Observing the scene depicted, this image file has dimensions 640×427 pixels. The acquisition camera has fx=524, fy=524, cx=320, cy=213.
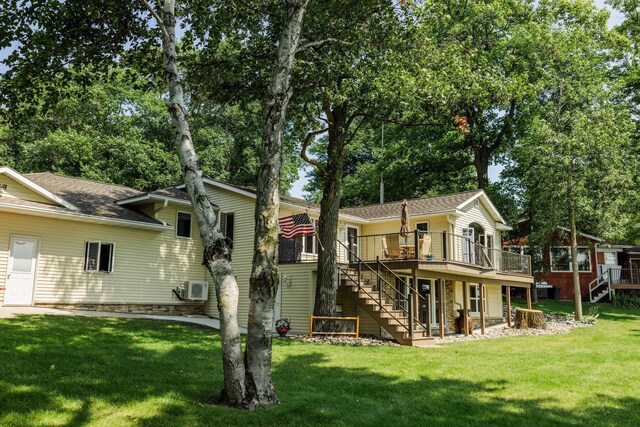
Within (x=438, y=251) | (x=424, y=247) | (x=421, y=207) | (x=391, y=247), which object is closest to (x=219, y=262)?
(x=424, y=247)

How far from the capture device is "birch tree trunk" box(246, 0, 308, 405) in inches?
251

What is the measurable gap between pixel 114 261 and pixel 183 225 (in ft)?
10.8

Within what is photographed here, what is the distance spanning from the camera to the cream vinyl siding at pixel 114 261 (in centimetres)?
1612

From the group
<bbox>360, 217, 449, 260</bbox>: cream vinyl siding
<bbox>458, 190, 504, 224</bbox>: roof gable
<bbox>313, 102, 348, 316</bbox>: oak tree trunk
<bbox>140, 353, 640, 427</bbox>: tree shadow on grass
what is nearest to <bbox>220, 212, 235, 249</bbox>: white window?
<bbox>360, 217, 449, 260</bbox>: cream vinyl siding

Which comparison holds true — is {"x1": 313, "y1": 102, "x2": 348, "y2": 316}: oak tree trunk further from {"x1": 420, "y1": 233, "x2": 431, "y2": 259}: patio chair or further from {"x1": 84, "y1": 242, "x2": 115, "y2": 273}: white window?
{"x1": 84, "y1": 242, "x2": 115, "y2": 273}: white window

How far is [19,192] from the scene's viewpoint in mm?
15836

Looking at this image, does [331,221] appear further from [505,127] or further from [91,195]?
[505,127]

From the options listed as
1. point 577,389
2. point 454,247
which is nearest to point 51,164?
point 454,247

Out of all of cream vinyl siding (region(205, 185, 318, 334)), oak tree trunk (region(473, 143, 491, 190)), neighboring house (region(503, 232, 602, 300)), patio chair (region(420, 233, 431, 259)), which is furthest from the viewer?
neighboring house (region(503, 232, 602, 300))

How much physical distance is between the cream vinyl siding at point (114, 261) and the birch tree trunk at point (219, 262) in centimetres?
1148

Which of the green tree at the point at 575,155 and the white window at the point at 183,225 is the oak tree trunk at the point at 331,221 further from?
the green tree at the point at 575,155

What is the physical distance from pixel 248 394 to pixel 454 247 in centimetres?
1442

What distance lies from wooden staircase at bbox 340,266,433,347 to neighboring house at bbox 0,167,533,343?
0.04m

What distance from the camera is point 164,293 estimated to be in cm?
1942
